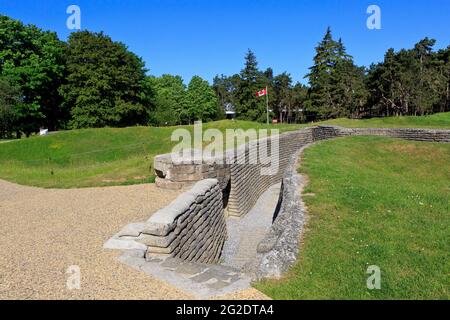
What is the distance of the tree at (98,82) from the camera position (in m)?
35.8

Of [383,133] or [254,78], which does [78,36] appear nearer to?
[254,78]

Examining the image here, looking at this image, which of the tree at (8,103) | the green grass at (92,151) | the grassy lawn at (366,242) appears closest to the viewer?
the grassy lawn at (366,242)

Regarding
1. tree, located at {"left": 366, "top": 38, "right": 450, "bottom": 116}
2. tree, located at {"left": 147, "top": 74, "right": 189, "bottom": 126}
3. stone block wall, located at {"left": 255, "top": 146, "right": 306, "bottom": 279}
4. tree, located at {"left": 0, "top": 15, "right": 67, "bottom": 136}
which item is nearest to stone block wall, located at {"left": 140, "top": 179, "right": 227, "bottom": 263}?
stone block wall, located at {"left": 255, "top": 146, "right": 306, "bottom": 279}

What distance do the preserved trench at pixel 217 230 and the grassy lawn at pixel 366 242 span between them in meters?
0.32

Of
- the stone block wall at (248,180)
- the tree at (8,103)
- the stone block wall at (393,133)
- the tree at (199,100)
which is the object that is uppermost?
the tree at (199,100)

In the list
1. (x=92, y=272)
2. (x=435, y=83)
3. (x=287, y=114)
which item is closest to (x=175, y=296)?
(x=92, y=272)

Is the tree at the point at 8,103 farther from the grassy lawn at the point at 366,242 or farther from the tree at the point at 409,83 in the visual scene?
the tree at the point at 409,83

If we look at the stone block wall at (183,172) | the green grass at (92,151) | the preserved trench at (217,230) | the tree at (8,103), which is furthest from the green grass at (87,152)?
the tree at (8,103)

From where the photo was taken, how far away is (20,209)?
835cm

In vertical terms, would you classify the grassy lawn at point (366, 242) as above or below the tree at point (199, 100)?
below

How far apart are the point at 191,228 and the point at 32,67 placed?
110ft

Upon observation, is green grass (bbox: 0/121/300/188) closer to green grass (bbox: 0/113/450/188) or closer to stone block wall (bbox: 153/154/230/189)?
green grass (bbox: 0/113/450/188)

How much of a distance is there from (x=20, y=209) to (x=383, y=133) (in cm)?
1955

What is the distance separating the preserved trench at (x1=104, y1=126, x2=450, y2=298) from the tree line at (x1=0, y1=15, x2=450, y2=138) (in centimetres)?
2417
